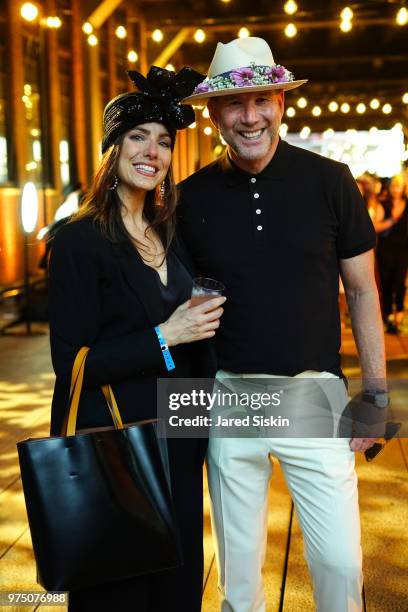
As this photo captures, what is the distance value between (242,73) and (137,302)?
0.83 metres

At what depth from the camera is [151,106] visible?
237 centimetres

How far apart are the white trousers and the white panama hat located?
915 millimetres

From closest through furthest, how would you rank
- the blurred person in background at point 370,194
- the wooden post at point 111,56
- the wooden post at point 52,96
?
1. the blurred person in background at point 370,194
2. the wooden post at point 52,96
3. the wooden post at point 111,56

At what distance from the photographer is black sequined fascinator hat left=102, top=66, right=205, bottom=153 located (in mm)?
2348

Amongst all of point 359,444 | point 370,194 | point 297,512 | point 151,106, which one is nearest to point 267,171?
point 151,106

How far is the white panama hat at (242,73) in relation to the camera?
2496 mm

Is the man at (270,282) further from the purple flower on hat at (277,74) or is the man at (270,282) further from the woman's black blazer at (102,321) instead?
the woman's black blazer at (102,321)

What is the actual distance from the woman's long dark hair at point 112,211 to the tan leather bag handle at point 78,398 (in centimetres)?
37

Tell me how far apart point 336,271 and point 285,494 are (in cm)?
194

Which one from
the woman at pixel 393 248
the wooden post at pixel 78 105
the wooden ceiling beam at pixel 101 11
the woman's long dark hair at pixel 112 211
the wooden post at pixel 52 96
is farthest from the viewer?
the wooden post at pixel 78 105

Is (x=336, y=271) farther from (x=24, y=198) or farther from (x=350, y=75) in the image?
(x=350, y=75)

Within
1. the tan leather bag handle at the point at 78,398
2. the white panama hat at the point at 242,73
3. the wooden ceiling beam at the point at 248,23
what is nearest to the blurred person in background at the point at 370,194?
the white panama hat at the point at 242,73

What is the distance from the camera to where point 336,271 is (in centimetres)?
257

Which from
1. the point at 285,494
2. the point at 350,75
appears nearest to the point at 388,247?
the point at 285,494
